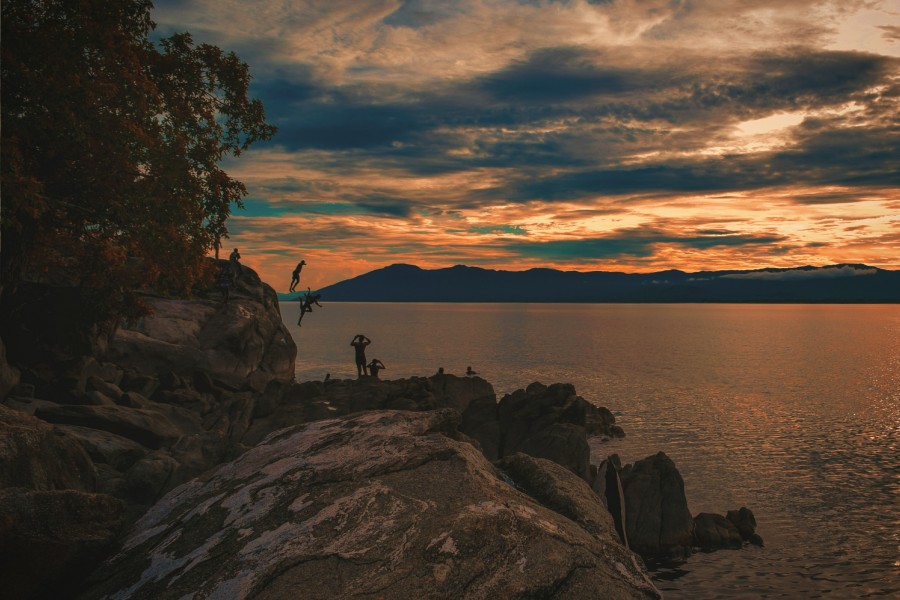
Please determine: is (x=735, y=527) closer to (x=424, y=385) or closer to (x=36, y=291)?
Answer: (x=424, y=385)

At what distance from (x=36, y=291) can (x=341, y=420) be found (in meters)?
22.9

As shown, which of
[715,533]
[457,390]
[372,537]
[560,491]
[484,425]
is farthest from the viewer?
[457,390]

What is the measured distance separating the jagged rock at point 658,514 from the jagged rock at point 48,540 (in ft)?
57.6

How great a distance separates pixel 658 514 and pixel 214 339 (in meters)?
32.9

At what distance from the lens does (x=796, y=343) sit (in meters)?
134

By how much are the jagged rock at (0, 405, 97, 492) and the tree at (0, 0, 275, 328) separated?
1228cm

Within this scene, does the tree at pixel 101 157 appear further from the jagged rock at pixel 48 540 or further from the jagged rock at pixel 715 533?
the jagged rock at pixel 715 533

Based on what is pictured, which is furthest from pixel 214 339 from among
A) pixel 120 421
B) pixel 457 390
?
pixel 120 421

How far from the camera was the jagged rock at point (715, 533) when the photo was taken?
21.8 meters

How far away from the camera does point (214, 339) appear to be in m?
44.6

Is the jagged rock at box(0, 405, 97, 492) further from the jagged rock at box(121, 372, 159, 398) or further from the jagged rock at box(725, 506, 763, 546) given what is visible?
the jagged rock at box(121, 372, 159, 398)

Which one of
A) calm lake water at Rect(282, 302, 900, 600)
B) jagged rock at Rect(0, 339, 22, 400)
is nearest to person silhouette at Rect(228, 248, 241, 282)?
calm lake water at Rect(282, 302, 900, 600)

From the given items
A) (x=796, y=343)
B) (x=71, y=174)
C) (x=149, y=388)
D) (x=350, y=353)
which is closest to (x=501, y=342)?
(x=350, y=353)

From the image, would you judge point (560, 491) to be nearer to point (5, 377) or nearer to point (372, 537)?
point (372, 537)
